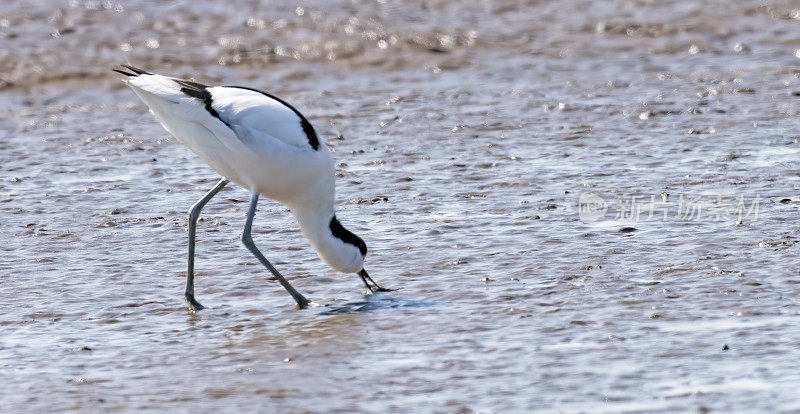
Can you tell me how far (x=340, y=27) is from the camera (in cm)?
1298

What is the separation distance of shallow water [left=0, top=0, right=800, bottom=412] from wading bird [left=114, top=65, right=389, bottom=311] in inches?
10.8

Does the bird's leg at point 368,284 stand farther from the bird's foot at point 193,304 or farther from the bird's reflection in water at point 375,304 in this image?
the bird's foot at point 193,304

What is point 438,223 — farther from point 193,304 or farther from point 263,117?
point 193,304

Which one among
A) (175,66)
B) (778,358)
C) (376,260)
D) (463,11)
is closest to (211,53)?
(175,66)

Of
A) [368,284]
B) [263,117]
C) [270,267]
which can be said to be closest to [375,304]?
[368,284]

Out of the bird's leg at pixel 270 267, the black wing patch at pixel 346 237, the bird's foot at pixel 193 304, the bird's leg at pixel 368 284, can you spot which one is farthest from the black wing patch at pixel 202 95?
the bird's leg at pixel 368 284

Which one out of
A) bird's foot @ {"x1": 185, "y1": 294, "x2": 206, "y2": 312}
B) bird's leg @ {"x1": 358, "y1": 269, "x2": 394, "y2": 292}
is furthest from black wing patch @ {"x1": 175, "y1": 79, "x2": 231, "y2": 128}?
bird's leg @ {"x1": 358, "y1": 269, "x2": 394, "y2": 292}

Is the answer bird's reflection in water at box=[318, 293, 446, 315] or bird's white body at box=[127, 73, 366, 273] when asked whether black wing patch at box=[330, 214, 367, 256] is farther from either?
bird's reflection in water at box=[318, 293, 446, 315]

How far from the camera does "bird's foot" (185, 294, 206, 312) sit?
228 inches

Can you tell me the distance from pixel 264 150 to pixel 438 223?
156cm

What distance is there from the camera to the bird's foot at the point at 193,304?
5.80m

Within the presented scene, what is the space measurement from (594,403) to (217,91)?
2.62 meters

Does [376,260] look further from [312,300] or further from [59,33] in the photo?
[59,33]

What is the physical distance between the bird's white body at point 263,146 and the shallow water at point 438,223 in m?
0.34
